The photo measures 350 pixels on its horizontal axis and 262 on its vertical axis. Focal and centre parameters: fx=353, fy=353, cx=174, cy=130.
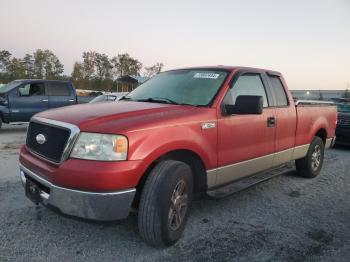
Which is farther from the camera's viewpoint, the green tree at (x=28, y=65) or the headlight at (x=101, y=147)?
the green tree at (x=28, y=65)

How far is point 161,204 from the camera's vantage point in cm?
312

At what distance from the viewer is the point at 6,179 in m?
5.42

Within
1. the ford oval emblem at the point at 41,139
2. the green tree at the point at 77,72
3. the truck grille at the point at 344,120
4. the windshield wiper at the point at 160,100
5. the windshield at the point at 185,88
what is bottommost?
the truck grille at the point at 344,120

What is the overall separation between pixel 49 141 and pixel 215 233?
192cm

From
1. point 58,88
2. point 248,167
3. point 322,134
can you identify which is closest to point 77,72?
point 58,88

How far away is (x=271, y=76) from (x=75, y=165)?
3.42 meters

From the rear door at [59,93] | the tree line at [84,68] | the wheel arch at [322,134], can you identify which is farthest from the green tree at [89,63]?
the wheel arch at [322,134]

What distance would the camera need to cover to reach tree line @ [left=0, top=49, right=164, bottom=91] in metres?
62.9

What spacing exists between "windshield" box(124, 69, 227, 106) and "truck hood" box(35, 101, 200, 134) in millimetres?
272

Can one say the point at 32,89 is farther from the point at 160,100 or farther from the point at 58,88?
the point at 160,100

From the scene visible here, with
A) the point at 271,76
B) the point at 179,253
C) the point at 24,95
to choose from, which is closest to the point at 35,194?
the point at 179,253

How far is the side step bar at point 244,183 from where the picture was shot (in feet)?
12.7

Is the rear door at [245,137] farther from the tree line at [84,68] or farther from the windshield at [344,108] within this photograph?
the tree line at [84,68]

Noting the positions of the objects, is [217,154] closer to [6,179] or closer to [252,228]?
[252,228]
